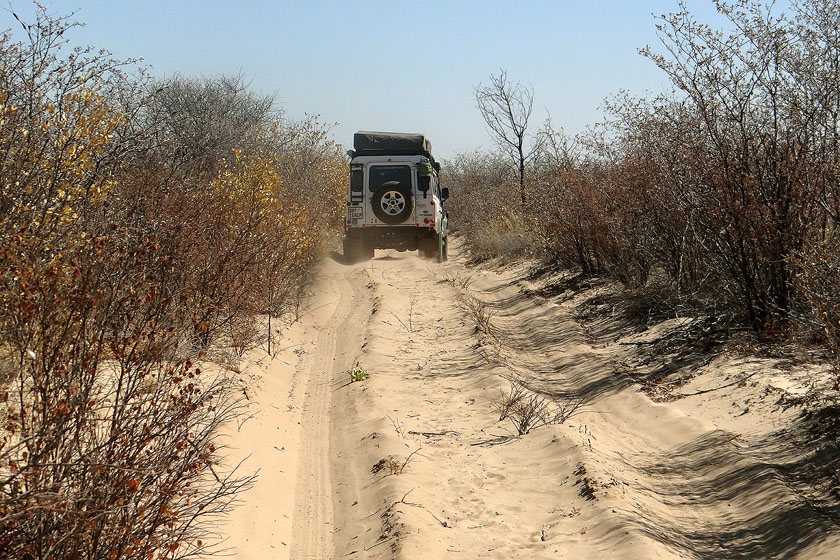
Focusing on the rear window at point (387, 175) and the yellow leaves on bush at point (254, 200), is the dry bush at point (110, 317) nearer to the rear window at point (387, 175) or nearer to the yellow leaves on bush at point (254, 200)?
the yellow leaves on bush at point (254, 200)

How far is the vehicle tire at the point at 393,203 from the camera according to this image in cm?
1819

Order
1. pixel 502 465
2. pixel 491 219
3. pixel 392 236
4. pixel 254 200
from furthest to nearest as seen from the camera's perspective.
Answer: pixel 491 219, pixel 392 236, pixel 254 200, pixel 502 465

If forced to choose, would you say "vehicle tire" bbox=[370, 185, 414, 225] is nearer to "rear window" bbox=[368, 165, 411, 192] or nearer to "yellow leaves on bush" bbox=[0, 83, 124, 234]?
"rear window" bbox=[368, 165, 411, 192]

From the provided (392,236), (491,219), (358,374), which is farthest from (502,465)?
(491,219)

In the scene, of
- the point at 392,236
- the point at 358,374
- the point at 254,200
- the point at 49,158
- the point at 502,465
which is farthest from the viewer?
the point at 392,236

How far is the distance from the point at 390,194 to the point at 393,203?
21 cm

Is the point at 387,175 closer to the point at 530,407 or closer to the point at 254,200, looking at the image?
the point at 254,200

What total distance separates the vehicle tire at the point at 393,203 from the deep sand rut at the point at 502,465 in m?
7.69

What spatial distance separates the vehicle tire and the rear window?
0.20m

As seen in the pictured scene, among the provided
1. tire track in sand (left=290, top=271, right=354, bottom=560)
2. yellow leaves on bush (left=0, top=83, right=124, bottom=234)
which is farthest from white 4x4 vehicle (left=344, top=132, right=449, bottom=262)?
Result: yellow leaves on bush (left=0, top=83, right=124, bottom=234)

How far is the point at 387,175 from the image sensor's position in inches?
723

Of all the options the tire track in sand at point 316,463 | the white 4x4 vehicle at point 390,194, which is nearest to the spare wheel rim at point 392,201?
the white 4x4 vehicle at point 390,194

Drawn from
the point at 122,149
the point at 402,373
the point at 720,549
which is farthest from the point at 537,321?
the point at 720,549

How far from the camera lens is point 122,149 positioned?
29.6ft
